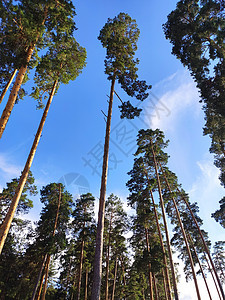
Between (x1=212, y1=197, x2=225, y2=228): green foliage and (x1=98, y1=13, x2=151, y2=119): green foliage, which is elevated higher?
(x1=98, y1=13, x2=151, y2=119): green foliage

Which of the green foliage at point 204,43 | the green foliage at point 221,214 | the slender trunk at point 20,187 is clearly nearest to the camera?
the slender trunk at point 20,187

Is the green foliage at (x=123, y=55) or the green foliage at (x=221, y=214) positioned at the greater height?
the green foliage at (x=123, y=55)

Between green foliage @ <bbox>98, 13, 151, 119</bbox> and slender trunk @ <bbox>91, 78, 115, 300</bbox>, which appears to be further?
green foliage @ <bbox>98, 13, 151, 119</bbox>

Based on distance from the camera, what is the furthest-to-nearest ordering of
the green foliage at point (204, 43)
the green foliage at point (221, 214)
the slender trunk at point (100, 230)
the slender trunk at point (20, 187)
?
the green foliage at point (221, 214) < the green foliage at point (204, 43) < the slender trunk at point (20, 187) < the slender trunk at point (100, 230)

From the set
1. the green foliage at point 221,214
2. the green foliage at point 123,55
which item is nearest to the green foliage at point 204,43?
the green foliage at point 123,55

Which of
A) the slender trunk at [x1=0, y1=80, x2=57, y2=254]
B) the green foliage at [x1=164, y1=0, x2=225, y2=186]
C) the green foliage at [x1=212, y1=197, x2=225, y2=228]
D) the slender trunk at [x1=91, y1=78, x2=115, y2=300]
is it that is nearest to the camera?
the slender trunk at [x1=91, y1=78, x2=115, y2=300]

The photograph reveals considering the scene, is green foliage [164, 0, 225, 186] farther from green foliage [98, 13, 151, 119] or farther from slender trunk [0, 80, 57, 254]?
slender trunk [0, 80, 57, 254]

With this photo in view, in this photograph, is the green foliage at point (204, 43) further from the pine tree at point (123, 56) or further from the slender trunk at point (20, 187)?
the slender trunk at point (20, 187)

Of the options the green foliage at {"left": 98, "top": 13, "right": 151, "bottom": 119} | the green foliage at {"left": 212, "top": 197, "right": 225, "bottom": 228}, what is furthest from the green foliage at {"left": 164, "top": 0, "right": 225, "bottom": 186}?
the green foliage at {"left": 212, "top": 197, "right": 225, "bottom": 228}

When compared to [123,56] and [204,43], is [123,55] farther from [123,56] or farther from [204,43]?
[204,43]

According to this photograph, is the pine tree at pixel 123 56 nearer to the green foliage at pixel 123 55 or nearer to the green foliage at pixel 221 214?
the green foliage at pixel 123 55

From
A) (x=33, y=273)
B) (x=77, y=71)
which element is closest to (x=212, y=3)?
(x=77, y=71)

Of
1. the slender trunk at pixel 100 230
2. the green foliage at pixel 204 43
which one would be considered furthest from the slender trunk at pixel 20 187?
the green foliage at pixel 204 43

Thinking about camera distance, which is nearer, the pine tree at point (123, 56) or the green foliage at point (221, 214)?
the pine tree at point (123, 56)
